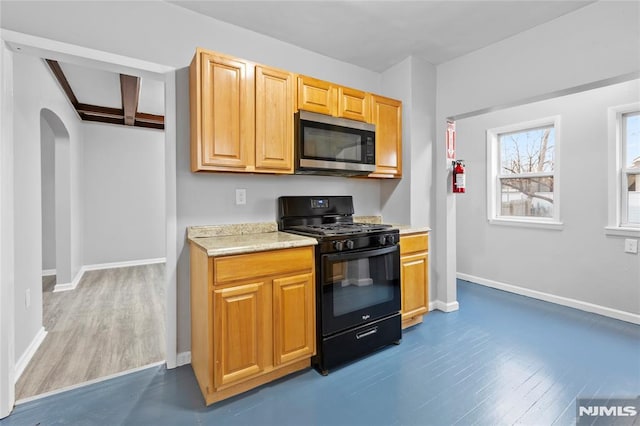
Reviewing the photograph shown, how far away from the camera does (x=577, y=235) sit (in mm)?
3355

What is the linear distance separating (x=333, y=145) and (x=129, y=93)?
2.88 m

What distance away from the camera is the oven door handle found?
7.20 ft

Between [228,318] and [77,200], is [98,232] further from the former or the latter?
[228,318]

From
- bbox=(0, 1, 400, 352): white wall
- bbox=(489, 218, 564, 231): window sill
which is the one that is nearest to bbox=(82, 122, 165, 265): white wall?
bbox=(0, 1, 400, 352): white wall

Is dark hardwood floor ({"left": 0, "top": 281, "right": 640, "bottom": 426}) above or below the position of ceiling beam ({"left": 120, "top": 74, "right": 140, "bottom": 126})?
below

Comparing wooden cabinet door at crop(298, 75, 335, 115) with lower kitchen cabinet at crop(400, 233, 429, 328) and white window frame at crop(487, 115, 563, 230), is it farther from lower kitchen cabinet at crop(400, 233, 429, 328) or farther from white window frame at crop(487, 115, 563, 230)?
white window frame at crop(487, 115, 563, 230)

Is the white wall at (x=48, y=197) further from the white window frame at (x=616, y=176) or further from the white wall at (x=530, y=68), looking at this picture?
the white window frame at (x=616, y=176)

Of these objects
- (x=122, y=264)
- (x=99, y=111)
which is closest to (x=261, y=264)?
(x=99, y=111)

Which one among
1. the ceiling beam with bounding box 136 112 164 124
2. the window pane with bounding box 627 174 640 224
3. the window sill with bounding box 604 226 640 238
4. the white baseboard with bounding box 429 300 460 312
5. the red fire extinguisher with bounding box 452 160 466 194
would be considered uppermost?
the ceiling beam with bounding box 136 112 164 124

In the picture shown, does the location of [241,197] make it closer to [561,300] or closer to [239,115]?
[239,115]

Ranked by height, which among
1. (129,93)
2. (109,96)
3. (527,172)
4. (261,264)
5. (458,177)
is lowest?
(261,264)

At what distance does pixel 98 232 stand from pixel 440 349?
5.68 metres

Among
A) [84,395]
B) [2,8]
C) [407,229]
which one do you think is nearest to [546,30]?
[407,229]

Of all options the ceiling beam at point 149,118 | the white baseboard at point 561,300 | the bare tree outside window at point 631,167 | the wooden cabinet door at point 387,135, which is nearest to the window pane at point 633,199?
the bare tree outside window at point 631,167
